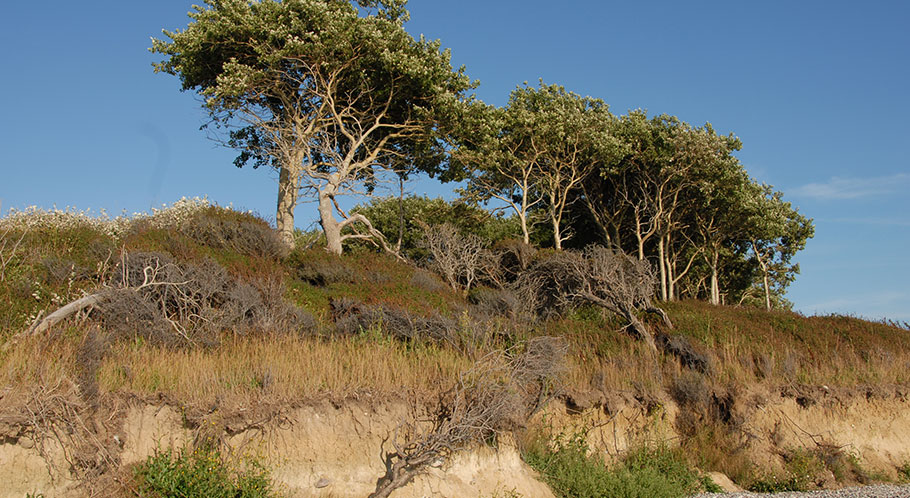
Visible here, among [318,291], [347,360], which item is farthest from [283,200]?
[347,360]

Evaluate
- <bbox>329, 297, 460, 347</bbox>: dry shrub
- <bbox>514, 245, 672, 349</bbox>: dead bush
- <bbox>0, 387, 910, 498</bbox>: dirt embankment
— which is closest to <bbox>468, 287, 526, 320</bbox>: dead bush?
<bbox>514, 245, 672, 349</bbox>: dead bush

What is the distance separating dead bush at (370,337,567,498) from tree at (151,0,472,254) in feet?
37.4

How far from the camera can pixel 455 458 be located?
9242 mm

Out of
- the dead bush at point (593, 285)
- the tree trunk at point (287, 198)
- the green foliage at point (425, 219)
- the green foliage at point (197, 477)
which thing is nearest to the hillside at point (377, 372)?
the green foliage at point (197, 477)

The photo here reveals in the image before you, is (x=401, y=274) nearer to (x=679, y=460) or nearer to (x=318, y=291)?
(x=318, y=291)

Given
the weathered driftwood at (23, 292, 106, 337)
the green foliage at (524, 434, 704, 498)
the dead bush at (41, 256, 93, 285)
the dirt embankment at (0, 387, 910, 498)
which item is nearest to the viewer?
the dirt embankment at (0, 387, 910, 498)

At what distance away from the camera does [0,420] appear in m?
7.44

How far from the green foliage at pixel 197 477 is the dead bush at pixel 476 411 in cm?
160

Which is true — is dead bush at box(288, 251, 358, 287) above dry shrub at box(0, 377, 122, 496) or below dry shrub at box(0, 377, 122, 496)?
above

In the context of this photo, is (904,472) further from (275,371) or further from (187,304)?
(187,304)

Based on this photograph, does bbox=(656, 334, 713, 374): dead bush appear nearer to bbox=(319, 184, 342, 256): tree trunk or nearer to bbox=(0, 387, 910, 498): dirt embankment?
bbox=(0, 387, 910, 498): dirt embankment

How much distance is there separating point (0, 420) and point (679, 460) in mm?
10094

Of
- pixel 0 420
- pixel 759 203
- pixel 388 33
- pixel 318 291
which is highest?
pixel 388 33

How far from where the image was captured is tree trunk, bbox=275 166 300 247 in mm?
21266
